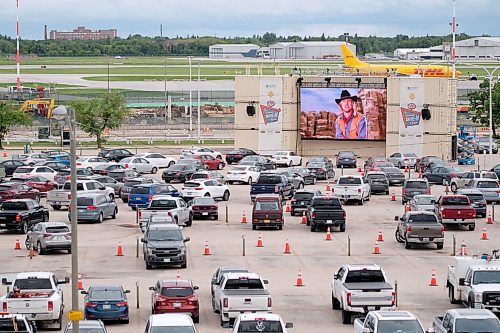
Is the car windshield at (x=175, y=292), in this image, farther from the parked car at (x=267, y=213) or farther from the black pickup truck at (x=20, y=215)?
the black pickup truck at (x=20, y=215)

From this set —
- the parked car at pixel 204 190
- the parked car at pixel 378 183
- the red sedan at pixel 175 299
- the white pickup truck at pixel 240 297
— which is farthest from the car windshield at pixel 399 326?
the parked car at pixel 378 183

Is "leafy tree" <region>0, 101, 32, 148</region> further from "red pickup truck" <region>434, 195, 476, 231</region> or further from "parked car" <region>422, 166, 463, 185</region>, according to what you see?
"red pickup truck" <region>434, 195, 476, 231</region>

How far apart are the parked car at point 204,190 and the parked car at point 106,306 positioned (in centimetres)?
2735

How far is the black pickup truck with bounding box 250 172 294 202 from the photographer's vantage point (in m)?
59.2

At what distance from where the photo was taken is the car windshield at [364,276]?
101ft

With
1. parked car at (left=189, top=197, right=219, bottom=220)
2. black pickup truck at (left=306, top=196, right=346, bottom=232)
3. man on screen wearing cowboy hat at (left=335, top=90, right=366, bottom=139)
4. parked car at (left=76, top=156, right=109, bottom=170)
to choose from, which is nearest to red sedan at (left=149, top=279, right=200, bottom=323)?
black pickup truck at (left=306, top=196, right=346, bottom=232)

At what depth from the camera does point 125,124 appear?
131125 mm

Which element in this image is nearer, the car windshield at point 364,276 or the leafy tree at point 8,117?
the car windshield at point 364,276

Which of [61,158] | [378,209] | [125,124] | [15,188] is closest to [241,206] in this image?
[378,209]

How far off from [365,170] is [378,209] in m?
16.5

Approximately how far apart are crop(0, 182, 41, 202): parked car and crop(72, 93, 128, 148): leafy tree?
38.9m

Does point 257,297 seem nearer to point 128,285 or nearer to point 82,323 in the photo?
point 82,323

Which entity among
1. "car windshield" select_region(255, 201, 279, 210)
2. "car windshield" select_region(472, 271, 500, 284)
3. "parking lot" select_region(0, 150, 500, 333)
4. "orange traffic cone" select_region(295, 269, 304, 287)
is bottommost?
"parking lot" select_region(0, 150, 500, 333)

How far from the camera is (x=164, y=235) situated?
132ft
